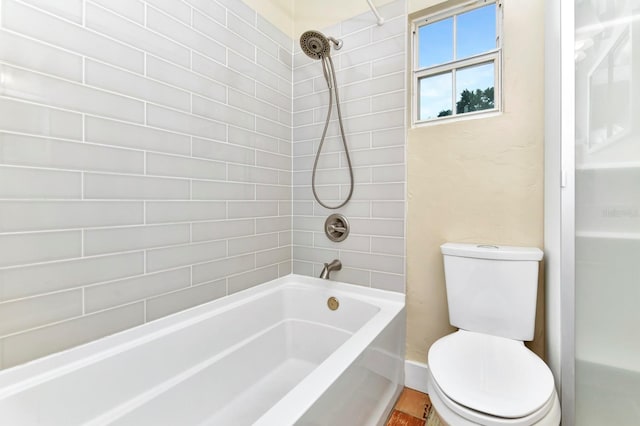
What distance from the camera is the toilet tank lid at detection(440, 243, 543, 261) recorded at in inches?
51.4

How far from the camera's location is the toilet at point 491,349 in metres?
0.90

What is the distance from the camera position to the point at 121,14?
3.69ft

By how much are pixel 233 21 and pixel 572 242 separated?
1930 mm

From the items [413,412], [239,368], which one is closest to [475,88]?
[413,412]

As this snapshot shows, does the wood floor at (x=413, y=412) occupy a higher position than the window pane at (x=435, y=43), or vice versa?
the window pane at (x=435, y=43)

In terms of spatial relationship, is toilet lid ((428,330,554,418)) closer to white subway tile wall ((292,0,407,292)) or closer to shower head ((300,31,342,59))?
white subway tile wall ((292,0,407,292))

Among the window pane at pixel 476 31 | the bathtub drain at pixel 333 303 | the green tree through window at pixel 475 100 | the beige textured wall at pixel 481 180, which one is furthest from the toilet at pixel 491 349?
the window pane at pixel 476 31

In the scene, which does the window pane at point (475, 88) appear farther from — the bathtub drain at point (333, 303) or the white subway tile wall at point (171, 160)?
the bathtub drain at point (333, 303)

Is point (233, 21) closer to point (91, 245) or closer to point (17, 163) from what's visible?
point (17, 163)

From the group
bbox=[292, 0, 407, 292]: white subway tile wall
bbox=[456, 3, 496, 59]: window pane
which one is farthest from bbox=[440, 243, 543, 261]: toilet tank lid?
bbox=[456, 3, 496, 59]: window pane

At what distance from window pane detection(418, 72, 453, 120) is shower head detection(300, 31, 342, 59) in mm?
613

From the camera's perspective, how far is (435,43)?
171 cm

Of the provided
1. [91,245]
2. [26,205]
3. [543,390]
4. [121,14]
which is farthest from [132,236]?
[543,390]

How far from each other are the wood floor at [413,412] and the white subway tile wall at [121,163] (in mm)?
1043
